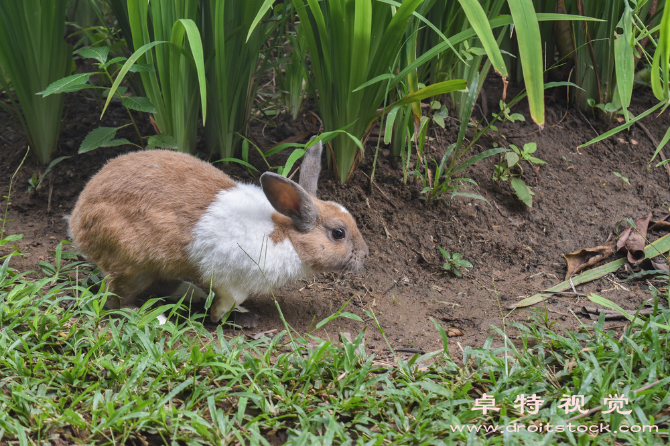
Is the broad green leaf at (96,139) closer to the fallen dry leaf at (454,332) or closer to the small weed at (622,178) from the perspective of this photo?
the fallen dry leaf at (454,332)

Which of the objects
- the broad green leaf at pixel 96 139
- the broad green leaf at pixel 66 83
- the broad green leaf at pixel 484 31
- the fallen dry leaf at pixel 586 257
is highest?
the broad green leaf at pixel 484 31

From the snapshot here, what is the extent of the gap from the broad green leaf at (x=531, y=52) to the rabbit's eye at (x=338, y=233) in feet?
4.01

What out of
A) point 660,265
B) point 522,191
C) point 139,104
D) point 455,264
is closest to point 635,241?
point 660,265

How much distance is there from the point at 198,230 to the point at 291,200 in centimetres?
50

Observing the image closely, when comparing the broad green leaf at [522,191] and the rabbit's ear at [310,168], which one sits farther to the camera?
the broad green leaf at [522,191]

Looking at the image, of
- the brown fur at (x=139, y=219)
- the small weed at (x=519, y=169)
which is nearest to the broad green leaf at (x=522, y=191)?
the small weed at (x=519, y=169)

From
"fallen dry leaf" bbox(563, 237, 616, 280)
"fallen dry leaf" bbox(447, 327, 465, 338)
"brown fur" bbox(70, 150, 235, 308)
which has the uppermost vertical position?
"brown fur" bbox(70, 150, 235, 308)

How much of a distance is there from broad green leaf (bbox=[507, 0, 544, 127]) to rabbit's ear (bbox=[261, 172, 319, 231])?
118cm

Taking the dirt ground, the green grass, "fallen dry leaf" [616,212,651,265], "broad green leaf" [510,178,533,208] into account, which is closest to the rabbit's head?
the dirt ground

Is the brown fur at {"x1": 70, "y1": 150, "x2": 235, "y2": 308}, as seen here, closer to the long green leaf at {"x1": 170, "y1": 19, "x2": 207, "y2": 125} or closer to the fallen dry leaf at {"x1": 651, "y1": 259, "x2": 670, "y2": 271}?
the long green leaf at {"x1": 170, "y1": 19, "x2": 207, "y2": 125}

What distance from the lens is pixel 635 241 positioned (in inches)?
129

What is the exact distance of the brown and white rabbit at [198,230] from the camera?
2.75m

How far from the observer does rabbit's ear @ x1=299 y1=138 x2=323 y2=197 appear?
125 inches

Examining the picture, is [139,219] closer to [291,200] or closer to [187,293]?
[187,293]
